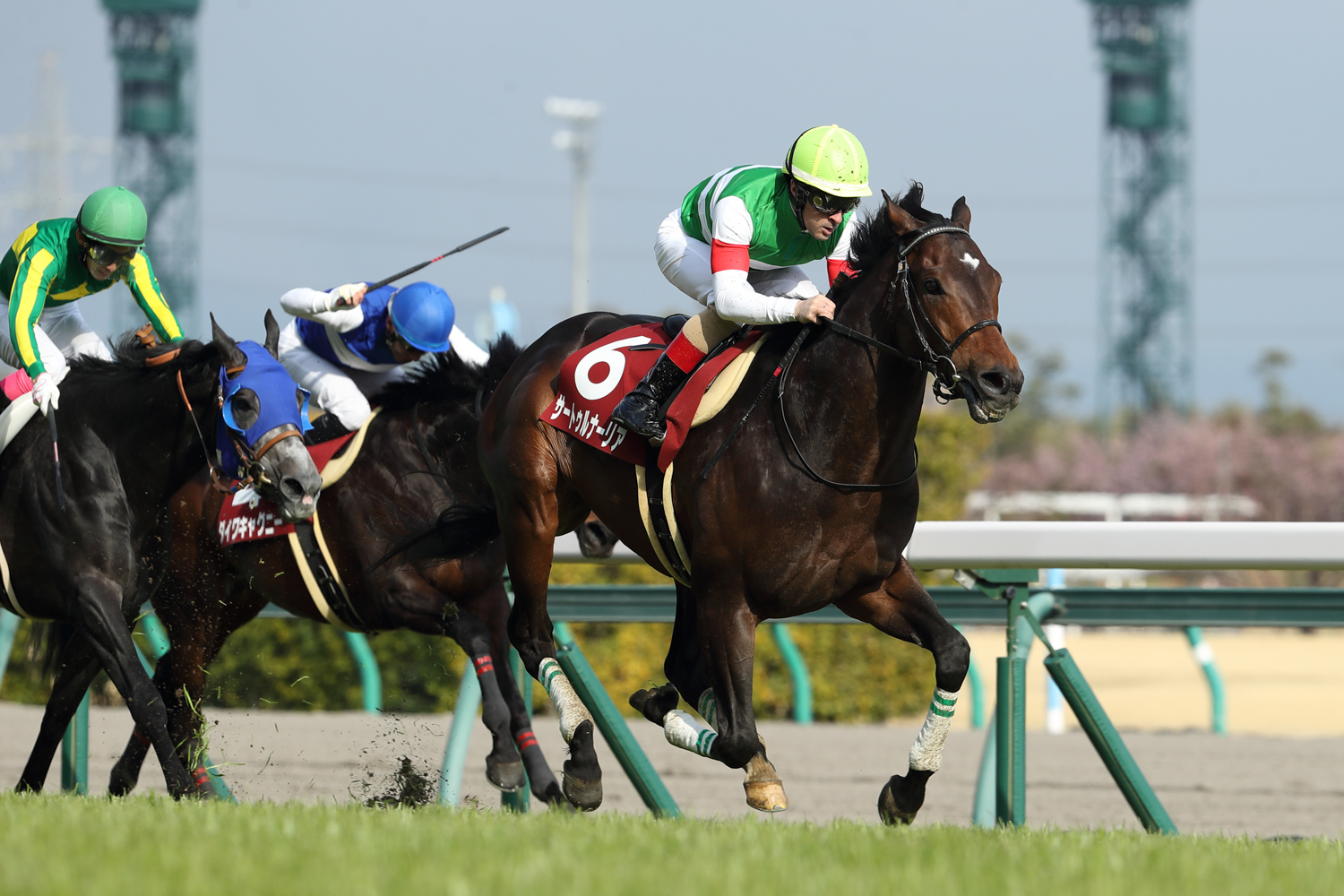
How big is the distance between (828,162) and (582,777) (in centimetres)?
188

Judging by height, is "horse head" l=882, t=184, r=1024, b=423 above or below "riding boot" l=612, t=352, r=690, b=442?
above

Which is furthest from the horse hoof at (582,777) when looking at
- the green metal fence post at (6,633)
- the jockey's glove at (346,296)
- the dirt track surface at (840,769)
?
the green metal fence post at (6,633)

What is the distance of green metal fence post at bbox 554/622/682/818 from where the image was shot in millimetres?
4773

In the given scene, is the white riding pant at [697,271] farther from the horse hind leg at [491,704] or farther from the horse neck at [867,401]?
the horse hind leg at [491,704]

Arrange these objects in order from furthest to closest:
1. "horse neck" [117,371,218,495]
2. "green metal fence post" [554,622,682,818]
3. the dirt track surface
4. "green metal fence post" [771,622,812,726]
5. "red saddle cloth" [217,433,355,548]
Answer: "green metal fence post" [771,622,812,726] < the dirt track surface < "red saddle cloth" [217,433,355,548] < "horse neck" [117,371,218,495] < "green metal fence post" [554,622,682,818]

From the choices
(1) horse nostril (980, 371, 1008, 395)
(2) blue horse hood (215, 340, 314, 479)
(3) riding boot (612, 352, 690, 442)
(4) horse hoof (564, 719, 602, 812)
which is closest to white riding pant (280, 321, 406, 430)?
(2) blue horse hood (215, 340, 314, 479)

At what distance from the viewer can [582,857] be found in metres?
2.87

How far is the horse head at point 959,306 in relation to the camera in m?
3.72

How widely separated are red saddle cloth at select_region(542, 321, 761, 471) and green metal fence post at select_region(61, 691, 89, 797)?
218 centimetres

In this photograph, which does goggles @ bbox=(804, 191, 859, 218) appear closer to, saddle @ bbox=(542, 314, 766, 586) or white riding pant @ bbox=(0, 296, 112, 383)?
saddle @ bbox=(542, 314, 766, 586)

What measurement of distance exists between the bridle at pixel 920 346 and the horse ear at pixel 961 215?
26 mm

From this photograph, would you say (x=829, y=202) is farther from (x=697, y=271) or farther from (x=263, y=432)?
(x=263, y=432)

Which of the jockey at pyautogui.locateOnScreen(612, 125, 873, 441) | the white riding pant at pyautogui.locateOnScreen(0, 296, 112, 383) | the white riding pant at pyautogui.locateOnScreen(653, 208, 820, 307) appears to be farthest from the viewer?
the white riding pant at pyautogui.locateOnScreen(0, 296, 112, 383)

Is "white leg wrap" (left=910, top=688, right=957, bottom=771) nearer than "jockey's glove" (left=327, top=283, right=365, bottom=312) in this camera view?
Yes
